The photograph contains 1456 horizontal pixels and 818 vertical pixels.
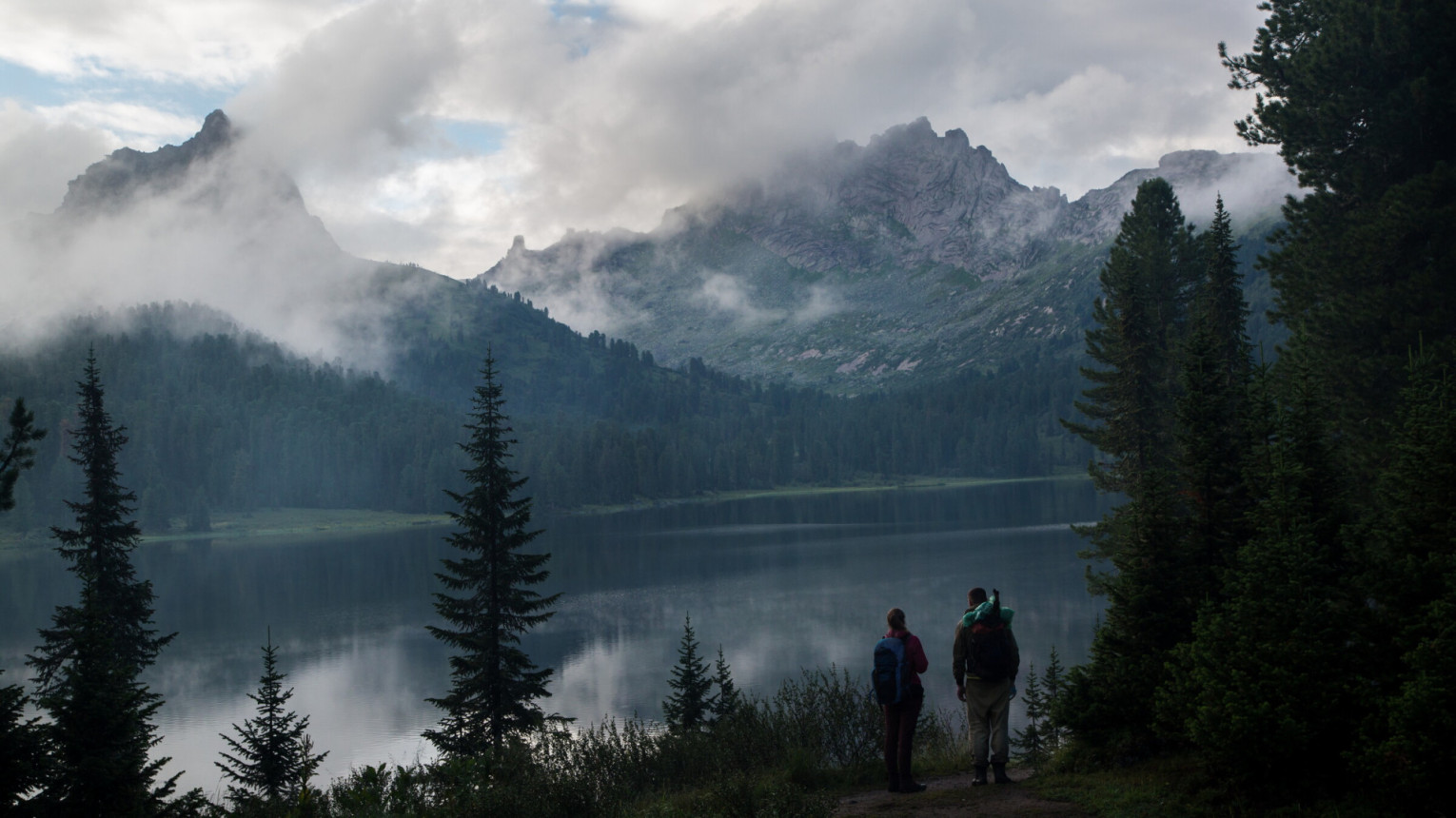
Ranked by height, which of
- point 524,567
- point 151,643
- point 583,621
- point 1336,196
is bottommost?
point 583,621

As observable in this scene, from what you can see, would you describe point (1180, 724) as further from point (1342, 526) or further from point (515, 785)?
point (515, 785)

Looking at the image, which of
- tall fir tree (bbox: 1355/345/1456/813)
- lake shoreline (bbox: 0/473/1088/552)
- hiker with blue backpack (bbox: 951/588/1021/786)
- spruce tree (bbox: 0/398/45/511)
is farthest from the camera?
lake shoreline (bbox: 0/473/1088/552)

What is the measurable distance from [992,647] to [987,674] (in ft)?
1.41

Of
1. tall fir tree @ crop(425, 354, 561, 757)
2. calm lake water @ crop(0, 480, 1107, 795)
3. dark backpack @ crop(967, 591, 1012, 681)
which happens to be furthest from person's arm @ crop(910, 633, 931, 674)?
calm lake water @ crop(0, 480, 1107, 795)

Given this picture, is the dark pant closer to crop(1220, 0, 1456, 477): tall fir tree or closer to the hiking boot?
the hiking boot

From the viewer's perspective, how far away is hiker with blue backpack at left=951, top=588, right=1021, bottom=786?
14625 millimetres

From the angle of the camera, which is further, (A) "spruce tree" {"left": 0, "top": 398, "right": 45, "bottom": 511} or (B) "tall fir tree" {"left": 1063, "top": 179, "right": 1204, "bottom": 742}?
(A) "spruce tree" {"left": 0, "top": 398, "right": 45, "bottom": 511}

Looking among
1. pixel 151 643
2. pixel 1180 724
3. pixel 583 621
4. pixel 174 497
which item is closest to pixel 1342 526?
pixel 1180 724

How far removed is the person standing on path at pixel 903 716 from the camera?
1470cm

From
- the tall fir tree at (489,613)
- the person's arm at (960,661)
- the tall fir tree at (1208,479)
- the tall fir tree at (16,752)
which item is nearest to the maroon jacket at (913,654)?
the person's arm at (960,661)

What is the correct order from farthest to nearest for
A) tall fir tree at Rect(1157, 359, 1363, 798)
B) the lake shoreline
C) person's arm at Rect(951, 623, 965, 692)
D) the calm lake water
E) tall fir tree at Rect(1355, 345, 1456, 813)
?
the lake shoreline
the calm lake water
person's arm at Rect(951, 623, 965, 692)
tall fir tree at Rect(1157, 359, 1363, 798)
tall fir tree at Rect(1355, 345, 1456, 813)

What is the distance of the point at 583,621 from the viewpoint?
68.8 m

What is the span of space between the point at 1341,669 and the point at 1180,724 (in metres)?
2.34

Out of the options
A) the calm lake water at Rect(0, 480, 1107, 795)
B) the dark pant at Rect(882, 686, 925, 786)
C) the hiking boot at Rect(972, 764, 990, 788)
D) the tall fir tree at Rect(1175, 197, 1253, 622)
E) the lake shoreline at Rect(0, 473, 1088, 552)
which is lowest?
the calm lake water at Rect(0, 480, 1107, 795)
